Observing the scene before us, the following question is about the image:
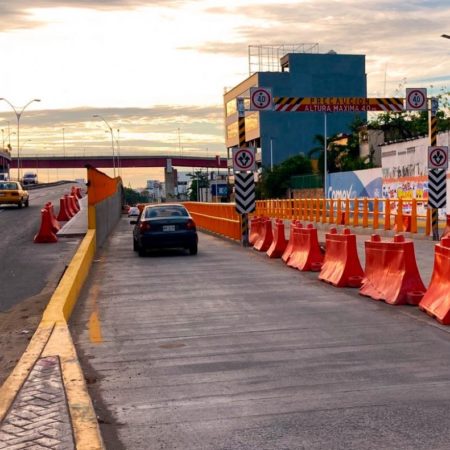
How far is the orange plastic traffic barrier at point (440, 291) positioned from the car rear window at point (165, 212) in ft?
40.5

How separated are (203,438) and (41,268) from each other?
1310 centimetres

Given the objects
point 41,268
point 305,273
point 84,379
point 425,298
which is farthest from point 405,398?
point 41,268

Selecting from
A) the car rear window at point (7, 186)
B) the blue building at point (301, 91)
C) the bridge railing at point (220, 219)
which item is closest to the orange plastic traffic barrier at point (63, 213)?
the bridge railing at point (220, 219)

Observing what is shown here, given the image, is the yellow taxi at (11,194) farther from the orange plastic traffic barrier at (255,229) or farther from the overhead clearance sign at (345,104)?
the orange plastic traffic barrier at (255,229)

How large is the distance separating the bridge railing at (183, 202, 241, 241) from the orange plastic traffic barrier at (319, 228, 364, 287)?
12503 millimetres

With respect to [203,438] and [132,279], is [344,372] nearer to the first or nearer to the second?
[203,438]

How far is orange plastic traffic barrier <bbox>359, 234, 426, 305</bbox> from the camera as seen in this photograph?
11.2m

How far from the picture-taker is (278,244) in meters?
20.1

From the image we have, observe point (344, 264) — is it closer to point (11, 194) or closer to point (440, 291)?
point (440, 291)

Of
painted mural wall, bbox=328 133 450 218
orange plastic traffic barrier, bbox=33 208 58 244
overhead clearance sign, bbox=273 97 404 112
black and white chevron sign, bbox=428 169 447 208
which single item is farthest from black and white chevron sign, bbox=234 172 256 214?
painted mural wall, bbox=328 133 450 218

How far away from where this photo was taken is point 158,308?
38.2 ft

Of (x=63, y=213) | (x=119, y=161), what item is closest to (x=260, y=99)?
(x=63, y=213)

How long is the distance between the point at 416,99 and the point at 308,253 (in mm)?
10724

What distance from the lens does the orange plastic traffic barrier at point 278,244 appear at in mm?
19953
